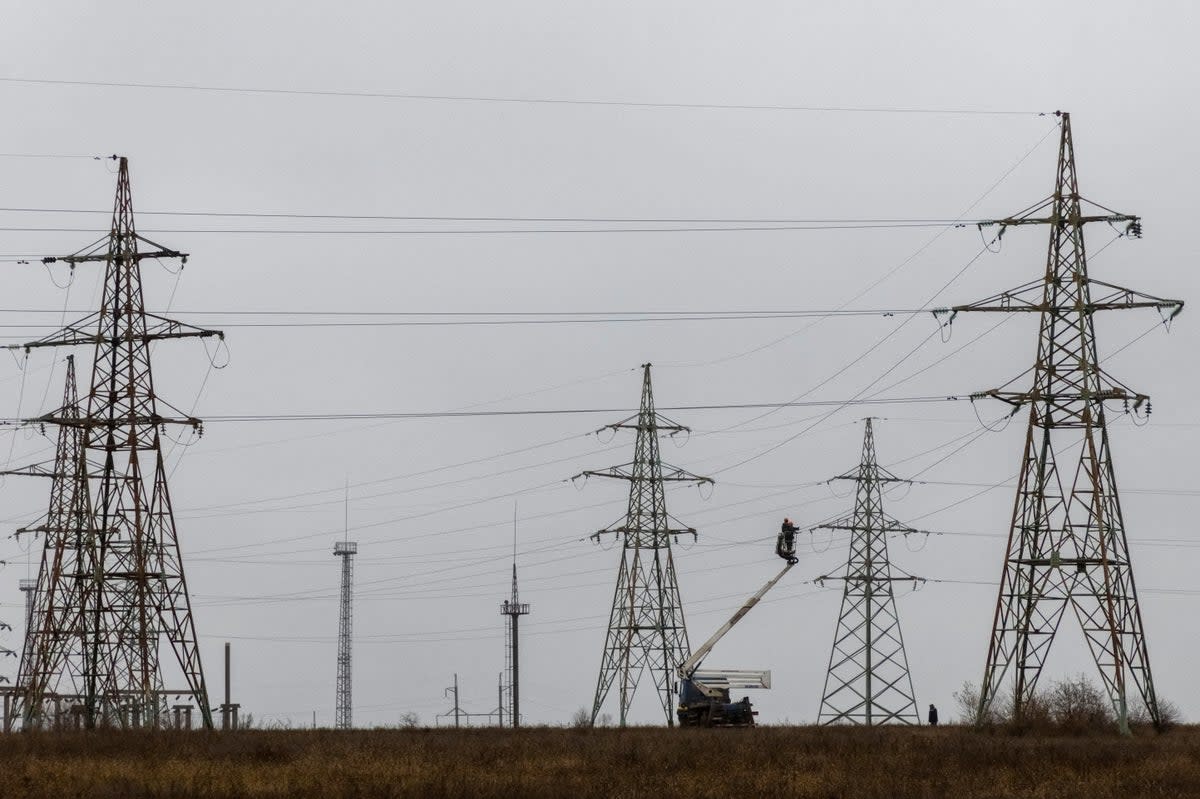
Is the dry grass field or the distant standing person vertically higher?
the distant standing person

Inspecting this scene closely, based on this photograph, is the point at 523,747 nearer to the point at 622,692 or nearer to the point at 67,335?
the point at 67,335

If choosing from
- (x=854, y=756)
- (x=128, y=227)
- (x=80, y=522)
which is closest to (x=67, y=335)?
(x=128, y=227)

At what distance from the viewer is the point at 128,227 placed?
54.8 meters

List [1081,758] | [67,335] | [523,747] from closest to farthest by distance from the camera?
[1081,758]
[523,747]
[67,335]

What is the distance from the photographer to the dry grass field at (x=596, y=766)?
3209cm

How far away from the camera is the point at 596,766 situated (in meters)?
38.3

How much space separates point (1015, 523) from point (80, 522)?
94.4 ft

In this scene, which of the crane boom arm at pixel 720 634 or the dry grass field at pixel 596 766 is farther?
the crane boom arm at pixel 720 634

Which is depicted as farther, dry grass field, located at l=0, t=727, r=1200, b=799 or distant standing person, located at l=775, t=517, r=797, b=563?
distant standing person, located at l=775, t=517, r=797, b=563

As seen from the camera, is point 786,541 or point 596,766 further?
point 786,541

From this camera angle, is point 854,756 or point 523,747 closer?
point 854,756

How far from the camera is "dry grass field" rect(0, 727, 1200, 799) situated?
32.1m

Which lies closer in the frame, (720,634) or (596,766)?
(596,766)

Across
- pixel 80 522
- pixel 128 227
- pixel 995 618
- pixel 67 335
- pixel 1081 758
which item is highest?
pixel 128 227
